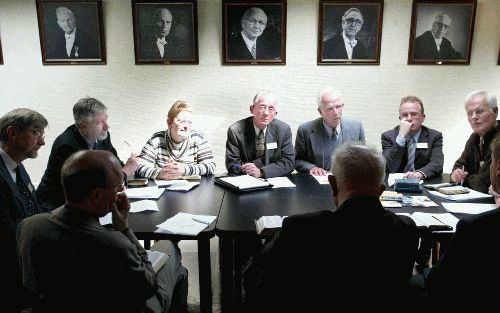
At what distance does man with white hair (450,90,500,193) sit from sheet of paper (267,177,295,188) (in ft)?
4.09

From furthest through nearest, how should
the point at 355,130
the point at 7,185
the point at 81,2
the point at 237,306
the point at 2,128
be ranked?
the point at 81,2 < the point at 355,130 < the point at 237,306 < the point at 2,128 < the point at 7,185

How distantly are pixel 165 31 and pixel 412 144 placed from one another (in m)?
2.60

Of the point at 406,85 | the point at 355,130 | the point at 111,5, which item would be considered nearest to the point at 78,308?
the point at 355,130

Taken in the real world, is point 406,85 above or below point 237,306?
above

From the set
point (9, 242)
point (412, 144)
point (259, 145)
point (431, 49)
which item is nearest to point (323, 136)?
point (259, 145)

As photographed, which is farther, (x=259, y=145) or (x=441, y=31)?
(x=441, y=31)

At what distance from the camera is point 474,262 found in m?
1.39

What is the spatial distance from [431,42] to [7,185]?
3.88m

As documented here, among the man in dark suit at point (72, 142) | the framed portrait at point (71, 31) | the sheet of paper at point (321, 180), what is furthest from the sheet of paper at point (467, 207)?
the framed portrait at point (71, 31)

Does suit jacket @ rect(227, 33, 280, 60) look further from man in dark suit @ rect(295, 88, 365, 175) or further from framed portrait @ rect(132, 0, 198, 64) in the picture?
man in dark suit @ rect(295, 88, 365, 175)

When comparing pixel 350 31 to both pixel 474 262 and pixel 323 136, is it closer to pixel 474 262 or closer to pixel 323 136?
pixel 323 136

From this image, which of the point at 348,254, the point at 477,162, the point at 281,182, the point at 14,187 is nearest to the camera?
the point at 348,254

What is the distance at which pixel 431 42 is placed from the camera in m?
4.04

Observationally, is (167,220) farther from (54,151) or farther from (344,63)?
(344,63)
